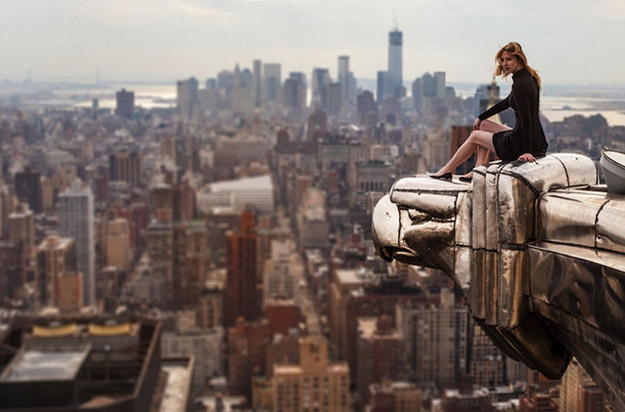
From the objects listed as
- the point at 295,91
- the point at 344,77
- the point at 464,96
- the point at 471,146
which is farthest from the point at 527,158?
the point at 295,91

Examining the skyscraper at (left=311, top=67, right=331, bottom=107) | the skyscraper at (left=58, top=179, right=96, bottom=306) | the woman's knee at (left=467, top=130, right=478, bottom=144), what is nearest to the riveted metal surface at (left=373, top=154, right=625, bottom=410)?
the woman's knee at (left=467, top=130, right=478, bottom=144)

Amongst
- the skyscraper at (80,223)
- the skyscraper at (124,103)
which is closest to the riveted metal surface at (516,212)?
the skyscraper at (80,223)

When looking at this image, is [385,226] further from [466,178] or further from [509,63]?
[509,63]

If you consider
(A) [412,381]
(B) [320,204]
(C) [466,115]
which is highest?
(C) [466,115]

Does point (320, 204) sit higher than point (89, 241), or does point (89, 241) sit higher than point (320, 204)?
point (320, 204)

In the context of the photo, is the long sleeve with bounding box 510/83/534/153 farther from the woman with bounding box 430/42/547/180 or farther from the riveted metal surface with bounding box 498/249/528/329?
the riveted metal surface with bounding box 498/249/528/329

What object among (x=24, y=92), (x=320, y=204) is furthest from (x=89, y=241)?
(x=320, y=204)

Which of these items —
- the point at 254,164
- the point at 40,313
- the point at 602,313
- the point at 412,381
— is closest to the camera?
the point at 602,313

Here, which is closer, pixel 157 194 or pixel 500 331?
pixel 500 331

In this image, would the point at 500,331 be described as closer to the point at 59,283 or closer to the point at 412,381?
the point at 412,381

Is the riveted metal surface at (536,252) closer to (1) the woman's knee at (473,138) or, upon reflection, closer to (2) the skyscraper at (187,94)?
(1) the woman's knee at (473,138)
